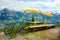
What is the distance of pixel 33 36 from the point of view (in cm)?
128

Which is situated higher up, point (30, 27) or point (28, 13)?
point (28, 13)

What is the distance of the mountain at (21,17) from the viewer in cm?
130

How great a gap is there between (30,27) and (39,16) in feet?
0.52

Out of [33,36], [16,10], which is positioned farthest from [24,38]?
[16,10]

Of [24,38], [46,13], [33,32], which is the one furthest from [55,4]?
[24,38]

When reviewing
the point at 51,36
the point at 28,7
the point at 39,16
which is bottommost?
the point at 51,36

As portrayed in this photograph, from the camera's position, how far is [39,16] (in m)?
1.32

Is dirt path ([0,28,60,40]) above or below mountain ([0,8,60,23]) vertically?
below

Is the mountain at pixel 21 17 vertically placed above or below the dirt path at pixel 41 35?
above

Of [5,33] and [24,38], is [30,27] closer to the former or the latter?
[24,38]

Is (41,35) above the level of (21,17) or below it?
below

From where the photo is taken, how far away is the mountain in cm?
130

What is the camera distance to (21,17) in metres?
1.31

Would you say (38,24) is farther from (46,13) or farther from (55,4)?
(55,4)
